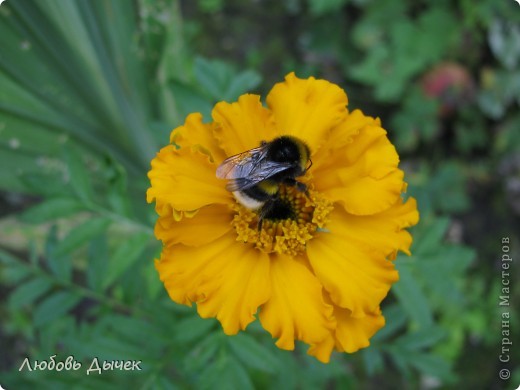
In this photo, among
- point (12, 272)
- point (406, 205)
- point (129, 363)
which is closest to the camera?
point (406, 205)

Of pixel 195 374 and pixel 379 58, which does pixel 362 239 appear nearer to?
pixel 195 374

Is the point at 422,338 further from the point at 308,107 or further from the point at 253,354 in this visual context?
the point at 308,107

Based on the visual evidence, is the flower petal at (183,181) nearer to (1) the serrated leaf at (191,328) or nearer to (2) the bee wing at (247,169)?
(2) the bee wing at (247,169)

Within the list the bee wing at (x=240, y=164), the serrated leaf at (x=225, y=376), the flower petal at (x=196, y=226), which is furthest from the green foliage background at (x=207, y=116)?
the bee wing at (x=240, y=164)

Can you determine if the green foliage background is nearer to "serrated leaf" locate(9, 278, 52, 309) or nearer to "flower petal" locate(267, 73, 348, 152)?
"serrated leaf" locate(9, 278, 52, 309)

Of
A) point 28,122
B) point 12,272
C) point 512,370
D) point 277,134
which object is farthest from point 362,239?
point 512,370

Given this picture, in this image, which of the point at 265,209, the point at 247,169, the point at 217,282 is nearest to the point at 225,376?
the point at 217,282
